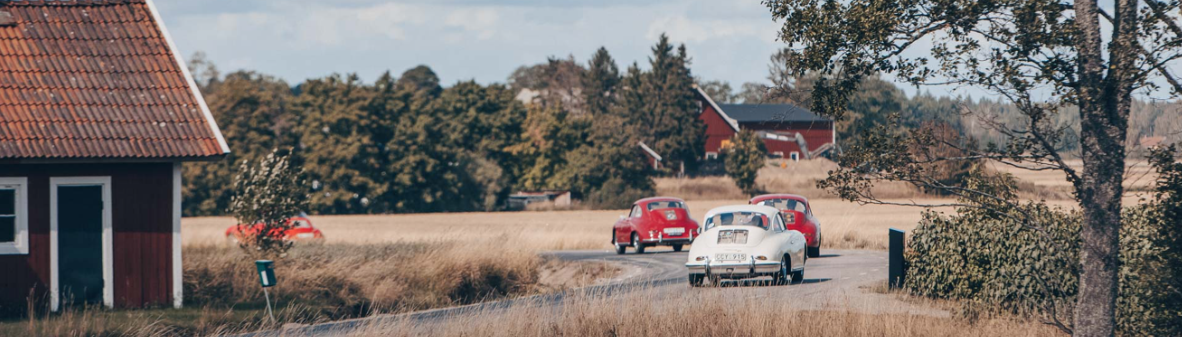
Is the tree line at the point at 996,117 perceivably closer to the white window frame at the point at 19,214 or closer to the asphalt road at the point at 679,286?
the asphalt road at the point at 679,286

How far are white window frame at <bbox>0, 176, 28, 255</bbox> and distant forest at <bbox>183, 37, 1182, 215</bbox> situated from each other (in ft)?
172

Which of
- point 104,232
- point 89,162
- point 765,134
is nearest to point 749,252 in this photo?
point 104,232

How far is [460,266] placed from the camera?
23219mm

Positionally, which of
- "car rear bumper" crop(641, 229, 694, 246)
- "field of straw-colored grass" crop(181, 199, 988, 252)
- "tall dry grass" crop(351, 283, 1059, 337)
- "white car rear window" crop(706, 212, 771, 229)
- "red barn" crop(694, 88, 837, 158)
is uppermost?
"red barn" crop(694, 88, 837, 158)

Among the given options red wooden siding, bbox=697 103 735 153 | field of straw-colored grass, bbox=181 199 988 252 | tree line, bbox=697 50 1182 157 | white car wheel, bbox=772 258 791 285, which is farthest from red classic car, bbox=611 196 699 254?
red wooden siding, bbox=697 103 735 153

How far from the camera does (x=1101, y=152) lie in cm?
1038

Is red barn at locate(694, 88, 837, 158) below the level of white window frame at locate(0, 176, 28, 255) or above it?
above

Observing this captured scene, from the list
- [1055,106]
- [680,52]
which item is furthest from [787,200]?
[680,52]

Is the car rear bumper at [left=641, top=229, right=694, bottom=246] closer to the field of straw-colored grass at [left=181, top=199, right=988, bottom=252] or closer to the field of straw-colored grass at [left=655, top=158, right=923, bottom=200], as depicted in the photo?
the field of straw-colored grass at [left=181, top=199, right=988, bottom=252]

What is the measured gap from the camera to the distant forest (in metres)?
72.5

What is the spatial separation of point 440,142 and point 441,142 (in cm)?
13

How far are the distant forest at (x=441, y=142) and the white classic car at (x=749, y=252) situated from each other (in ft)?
155

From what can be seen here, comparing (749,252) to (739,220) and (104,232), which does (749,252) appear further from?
(104,232)

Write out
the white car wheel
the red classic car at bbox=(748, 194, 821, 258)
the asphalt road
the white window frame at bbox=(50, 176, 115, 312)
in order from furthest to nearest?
the red classic car at bbox=(748, 194, 821, 258), the white car wheel, the white window frame at bbox=(50, 176, 115, 312), the asphalt road
